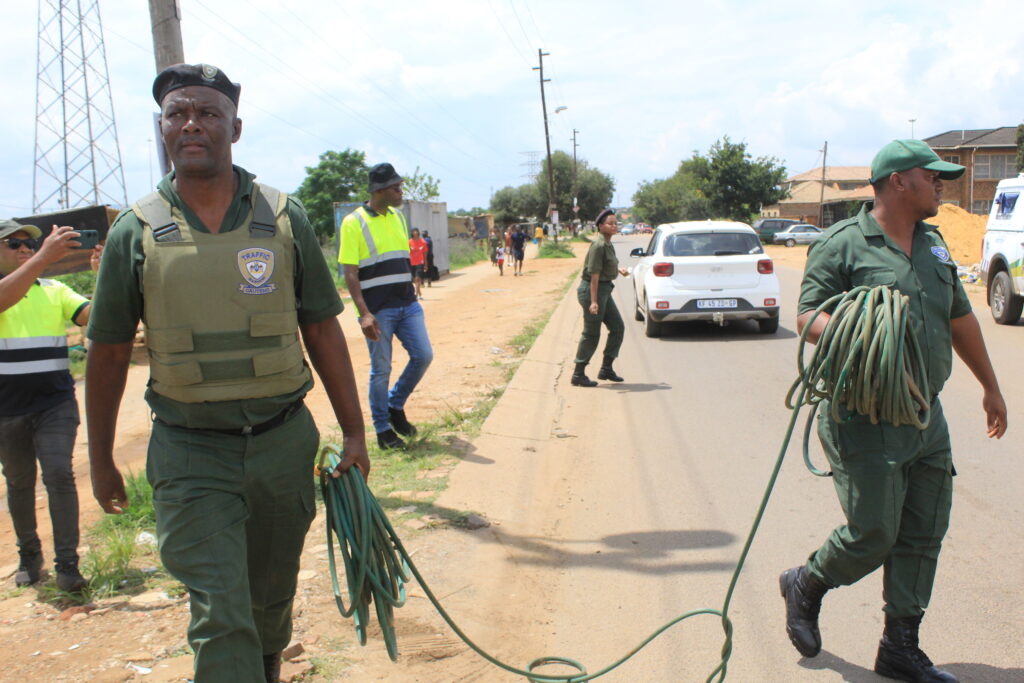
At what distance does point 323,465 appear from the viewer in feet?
9.42

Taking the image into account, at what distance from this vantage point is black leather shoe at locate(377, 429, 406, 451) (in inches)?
243

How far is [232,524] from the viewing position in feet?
7.93

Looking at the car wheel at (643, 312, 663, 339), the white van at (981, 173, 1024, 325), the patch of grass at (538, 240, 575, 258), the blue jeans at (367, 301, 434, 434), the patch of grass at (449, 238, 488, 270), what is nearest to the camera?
the blue jeans at (367, 301, 434, 434)

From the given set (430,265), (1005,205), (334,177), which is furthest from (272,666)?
(334,177)

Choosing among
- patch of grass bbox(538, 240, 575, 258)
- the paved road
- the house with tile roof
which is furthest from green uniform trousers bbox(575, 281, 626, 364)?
the house with tile roof

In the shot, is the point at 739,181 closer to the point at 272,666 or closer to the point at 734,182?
the point at 734,182

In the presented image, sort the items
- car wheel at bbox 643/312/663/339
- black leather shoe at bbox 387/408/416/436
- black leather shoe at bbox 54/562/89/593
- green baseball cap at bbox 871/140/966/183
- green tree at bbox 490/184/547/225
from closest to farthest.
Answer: green baseball cap at bbox 871/140/966/183
black leather shoe at bbox 54/562/89/593
black leather shoe at bbox 387/408/416/436
car wheel at bbox 643/312/663/339
green tree at bbox 490/184/547/225

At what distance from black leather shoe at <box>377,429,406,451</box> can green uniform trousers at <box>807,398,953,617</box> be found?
11.9 feet

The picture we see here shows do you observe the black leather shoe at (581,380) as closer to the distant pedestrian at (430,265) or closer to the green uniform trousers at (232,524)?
the green uniform trousers at (232,524)

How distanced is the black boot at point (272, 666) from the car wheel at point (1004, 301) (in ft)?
40.3

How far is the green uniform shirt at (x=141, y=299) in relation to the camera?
2.41 m

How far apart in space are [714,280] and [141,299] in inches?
416

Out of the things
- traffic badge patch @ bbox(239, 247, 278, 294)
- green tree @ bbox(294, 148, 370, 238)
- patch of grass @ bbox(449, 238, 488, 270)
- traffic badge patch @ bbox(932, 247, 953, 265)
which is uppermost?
green tree @ bbox(294, 148, 370, 238)

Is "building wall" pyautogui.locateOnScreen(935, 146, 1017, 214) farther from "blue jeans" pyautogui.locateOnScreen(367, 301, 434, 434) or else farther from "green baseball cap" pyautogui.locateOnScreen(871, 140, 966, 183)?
"green baseball cap" pyautogui.locateOnScreen(871, 140, 966, 183)
